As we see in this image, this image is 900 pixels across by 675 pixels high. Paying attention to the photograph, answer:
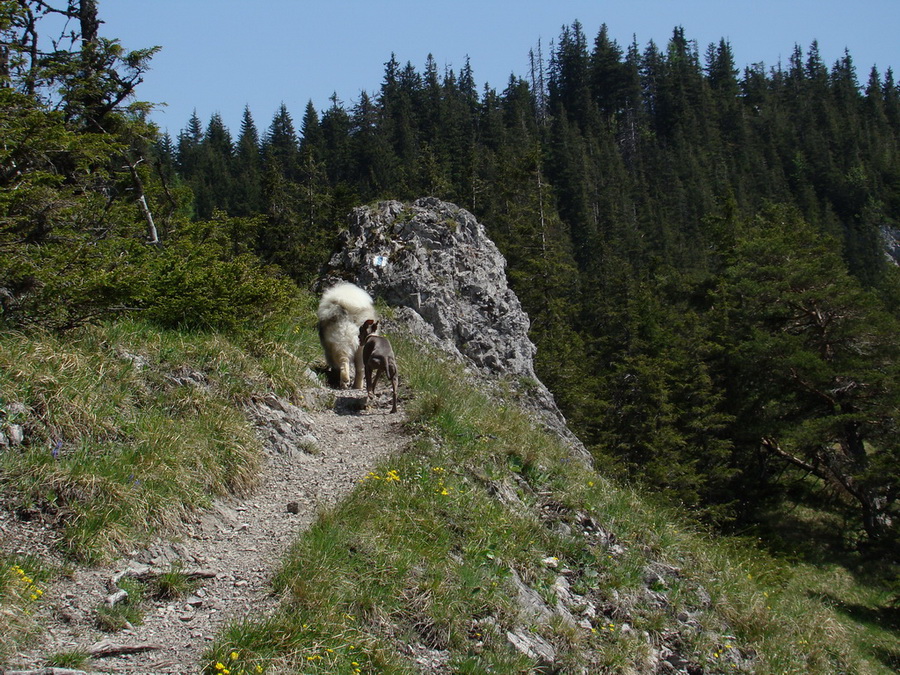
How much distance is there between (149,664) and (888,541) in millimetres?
27955

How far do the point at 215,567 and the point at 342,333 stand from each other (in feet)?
17.8

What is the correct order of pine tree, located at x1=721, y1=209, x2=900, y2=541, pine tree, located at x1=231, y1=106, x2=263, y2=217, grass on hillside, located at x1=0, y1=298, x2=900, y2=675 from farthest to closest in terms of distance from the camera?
pine tree, located at x1=231, y1=106, x2=263, y2=217 < pine tree, located at x1=721, y1=209, x2=900, y2=541 < grass on hillside, located at x1=0, y1=298, x2=900, y2=675

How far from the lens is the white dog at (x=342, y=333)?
10.4 m

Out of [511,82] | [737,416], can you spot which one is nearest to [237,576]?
[737,416]

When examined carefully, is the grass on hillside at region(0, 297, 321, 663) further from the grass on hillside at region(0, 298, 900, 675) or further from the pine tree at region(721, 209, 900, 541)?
the pine tree at region(721, 209, 900, 541)

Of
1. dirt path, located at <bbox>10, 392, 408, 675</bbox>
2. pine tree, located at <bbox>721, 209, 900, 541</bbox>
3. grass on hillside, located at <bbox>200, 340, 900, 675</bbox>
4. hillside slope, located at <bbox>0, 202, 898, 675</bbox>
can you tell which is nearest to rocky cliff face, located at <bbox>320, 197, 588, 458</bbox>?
hillside slope, located at <bbox>0, 202, 898, 675</bbox>

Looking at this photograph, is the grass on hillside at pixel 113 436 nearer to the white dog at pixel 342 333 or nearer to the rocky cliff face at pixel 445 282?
the white dog at pixel 342 333

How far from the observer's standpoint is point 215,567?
17.6ft

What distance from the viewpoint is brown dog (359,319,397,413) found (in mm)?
9383

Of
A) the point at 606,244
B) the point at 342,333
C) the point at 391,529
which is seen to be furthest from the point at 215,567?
the point at 606,244

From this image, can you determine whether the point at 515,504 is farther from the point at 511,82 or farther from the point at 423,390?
the point at 511,82

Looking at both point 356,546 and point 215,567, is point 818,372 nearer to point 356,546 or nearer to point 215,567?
point 356,546

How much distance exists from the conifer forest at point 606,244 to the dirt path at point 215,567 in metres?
2.38

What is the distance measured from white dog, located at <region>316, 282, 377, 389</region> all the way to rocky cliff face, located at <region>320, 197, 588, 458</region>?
4.38m
